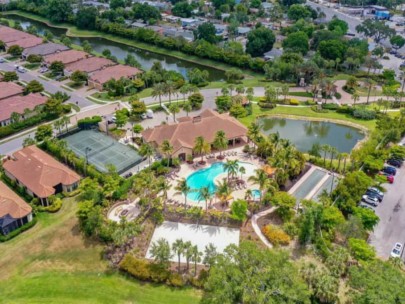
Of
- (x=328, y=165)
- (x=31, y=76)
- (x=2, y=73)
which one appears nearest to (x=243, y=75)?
(x=328, y=165)

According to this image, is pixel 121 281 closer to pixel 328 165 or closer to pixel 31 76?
pixel 328 165

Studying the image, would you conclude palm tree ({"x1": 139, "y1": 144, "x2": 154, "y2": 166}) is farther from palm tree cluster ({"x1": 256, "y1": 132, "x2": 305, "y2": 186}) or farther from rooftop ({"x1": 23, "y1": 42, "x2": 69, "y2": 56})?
rooftop ({"x1": 23, "y1": 42, "x2": 69, "y2": 56})

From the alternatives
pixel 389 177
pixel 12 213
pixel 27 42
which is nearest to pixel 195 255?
pixel 12 213

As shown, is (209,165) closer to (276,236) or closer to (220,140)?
(220,140)

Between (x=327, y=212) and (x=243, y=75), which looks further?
(x=243, y=75)

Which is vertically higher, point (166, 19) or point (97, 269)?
point (166, 19)

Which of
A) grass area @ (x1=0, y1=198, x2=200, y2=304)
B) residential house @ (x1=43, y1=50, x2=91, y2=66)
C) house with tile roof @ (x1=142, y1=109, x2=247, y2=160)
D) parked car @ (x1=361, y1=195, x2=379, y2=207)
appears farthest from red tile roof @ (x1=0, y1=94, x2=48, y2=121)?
parked car @ (x1=361, y1=195, x2=379, y2=207)
